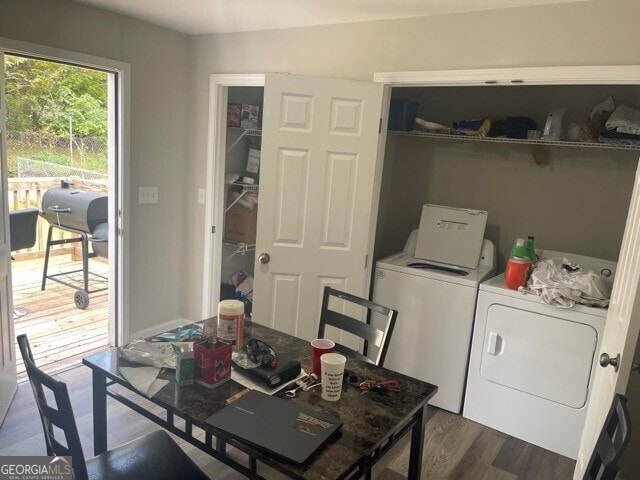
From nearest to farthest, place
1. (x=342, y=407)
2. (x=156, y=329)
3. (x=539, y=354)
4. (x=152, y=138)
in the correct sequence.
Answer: (x=342, y=407)
(x=539, y=354)
(x=152, y=138)
(x=156, y=329)

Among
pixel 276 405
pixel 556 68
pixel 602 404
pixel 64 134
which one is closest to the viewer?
pixel 276 405

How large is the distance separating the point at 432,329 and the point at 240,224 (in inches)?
71.6

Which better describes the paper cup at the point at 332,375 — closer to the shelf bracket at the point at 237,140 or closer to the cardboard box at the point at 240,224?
the cardboard box at the point at 240,224

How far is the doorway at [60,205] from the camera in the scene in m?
3.61

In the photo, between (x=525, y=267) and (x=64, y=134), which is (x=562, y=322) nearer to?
(x=525, y=267)

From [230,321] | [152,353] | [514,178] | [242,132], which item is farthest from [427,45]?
[152,353]

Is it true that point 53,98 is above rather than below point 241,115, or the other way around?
above

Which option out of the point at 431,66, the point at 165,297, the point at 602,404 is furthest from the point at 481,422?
the point at 165,297

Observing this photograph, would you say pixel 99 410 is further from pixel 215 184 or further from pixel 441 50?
pixel 441 50

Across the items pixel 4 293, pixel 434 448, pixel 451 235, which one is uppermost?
pixel 451 235

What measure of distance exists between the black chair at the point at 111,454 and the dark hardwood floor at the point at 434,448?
746mm

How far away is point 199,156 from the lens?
3.67m

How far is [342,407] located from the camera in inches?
61.1

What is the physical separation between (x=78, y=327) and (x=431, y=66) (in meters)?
3.36
